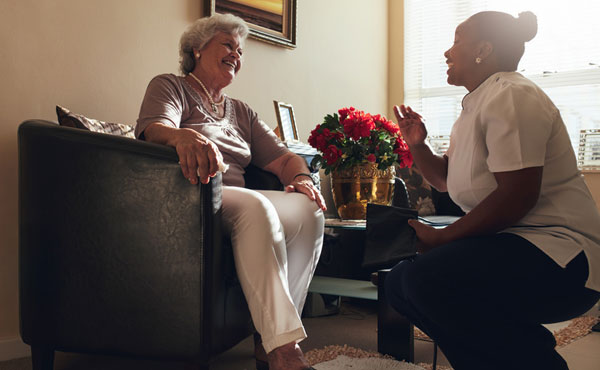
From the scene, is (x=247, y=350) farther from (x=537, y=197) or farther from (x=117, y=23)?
(x=117, y=23)

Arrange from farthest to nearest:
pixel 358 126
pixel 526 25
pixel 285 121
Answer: pixel 285 121 → pixel 358 126 → pixel 526 25

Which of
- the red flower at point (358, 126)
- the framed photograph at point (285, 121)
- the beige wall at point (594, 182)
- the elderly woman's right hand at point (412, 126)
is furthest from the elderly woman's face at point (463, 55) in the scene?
the beige wall at point (594, 182)

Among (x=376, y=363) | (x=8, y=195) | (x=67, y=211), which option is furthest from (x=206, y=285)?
(x=8, y=195)

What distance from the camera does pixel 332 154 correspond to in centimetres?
250

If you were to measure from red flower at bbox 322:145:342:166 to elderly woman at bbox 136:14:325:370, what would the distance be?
1.05 feet

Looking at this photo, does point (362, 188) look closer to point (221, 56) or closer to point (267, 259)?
point (221, 56)

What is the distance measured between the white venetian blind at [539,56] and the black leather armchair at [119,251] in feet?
11.0

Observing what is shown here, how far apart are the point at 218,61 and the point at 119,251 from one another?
3.15ft

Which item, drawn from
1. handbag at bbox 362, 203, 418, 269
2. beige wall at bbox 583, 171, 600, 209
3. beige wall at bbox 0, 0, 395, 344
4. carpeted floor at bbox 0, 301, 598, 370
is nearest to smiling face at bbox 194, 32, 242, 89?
beige wall at bbox 0, 0, 395, 344

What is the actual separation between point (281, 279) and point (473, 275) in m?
0.57

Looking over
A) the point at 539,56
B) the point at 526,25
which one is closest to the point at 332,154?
the point at 526,25

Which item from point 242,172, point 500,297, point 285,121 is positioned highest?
point 285,121

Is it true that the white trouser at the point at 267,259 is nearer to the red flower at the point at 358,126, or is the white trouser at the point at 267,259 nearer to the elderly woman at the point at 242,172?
the elderly woman at the point at 242,172

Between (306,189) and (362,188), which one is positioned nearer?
(306,189)
